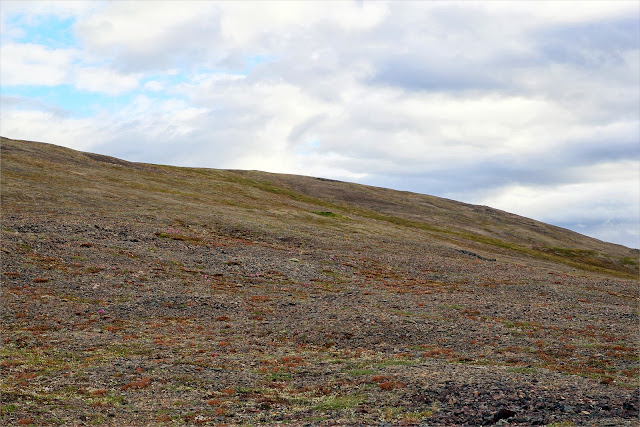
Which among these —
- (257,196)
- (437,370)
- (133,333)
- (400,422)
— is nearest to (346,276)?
(133,333)

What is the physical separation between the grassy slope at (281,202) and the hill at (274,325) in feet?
4.13

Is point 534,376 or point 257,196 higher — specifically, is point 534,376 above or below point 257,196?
below

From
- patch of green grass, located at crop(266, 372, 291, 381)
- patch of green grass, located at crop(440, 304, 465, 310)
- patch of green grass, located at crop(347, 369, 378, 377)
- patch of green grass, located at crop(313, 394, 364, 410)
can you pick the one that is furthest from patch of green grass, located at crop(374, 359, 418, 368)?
patch of green grass, located at crop(440, 304, 465, 310)

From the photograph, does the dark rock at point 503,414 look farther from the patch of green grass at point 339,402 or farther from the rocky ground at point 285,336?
the patch of green grass at point 339,402

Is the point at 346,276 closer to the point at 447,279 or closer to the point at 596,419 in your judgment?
the point at 447,279

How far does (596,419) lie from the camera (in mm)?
17406

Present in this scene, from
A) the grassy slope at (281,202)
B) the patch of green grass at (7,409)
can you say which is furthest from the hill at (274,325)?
the grassy slope at (281,202)

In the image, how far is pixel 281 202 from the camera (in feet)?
362

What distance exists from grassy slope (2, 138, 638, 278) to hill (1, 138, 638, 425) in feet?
4.13

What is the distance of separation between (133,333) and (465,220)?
125139 millimetres

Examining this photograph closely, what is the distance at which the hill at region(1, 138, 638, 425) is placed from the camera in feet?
65.6

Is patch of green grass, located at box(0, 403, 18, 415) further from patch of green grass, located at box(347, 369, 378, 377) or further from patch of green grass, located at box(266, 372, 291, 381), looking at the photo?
patch of green grass, located at box(347, 369, 378, 377)

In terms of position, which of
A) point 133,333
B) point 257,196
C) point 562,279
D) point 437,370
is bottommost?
point 133,333

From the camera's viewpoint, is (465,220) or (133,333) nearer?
(133,333)
